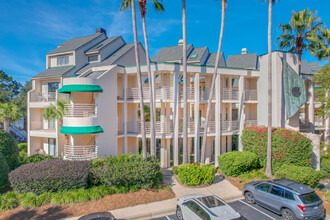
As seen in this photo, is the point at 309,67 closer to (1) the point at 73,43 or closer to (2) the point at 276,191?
(2) the point at 276,191

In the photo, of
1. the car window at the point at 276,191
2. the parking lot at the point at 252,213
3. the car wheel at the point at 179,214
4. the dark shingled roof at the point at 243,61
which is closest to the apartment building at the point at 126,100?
the dark shingled roof at the point at 243,61

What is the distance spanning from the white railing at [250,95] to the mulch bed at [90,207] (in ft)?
43.2

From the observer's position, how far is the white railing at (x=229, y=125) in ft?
68.8

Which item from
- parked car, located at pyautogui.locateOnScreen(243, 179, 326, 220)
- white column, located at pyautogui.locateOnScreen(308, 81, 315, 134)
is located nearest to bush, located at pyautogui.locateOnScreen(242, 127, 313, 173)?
parked car, located at pyautogui.locateOnScreen(243, 179, 326, 220)

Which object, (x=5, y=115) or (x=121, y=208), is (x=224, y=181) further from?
(x=5, y=115)

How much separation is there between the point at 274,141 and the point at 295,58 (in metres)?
9.28

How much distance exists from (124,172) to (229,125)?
12344 millimetres

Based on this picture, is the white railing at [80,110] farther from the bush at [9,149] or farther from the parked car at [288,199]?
the parked car at [288,199]

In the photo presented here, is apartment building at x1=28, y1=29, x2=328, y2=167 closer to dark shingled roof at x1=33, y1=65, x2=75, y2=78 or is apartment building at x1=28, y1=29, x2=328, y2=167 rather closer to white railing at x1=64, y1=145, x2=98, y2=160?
white railing at x1=64, y1=145, x2=98, y2=160

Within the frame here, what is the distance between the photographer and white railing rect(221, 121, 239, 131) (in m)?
21.0

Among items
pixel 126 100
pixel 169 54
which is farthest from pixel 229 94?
pixel 169 54

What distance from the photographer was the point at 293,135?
1547cm

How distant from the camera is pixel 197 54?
29000 mm

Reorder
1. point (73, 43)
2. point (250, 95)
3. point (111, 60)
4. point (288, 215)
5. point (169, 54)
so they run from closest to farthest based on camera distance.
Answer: point (288, 215), point (250, 95), point (111, 60), point (73, 43), point (169, 54)
